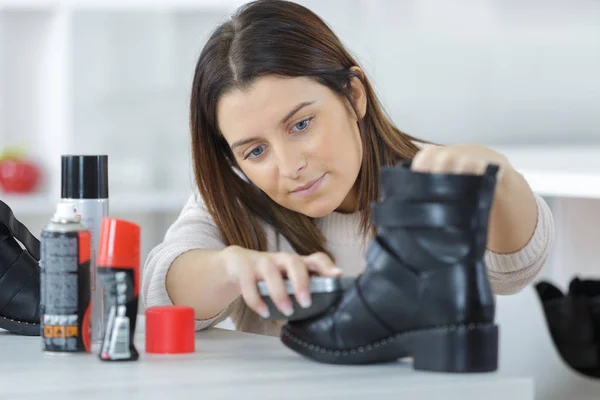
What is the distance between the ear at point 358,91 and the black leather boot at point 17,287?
1.86ft

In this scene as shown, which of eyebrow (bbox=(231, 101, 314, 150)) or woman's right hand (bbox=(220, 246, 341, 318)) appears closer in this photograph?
woman's right hand (bbox=(220, 246, 341, 318))

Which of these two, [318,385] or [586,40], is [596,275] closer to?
[586,40]

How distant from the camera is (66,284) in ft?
3.38

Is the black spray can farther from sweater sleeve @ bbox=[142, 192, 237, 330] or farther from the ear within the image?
the ear

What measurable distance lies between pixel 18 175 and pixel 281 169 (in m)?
2.34

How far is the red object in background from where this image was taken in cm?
352

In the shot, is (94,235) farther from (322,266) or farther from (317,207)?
(317,207)

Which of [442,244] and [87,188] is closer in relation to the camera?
[442,244]

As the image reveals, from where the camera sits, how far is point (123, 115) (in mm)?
3729

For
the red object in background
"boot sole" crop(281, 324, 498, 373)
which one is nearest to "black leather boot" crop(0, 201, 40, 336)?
"boot sole" crop(281, 324, 498, 373)

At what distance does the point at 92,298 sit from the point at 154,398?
27cm

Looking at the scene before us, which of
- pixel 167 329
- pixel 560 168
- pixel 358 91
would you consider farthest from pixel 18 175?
pixel 167 329

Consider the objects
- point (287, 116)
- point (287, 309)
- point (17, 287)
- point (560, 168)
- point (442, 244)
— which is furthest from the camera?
point (560, 168)

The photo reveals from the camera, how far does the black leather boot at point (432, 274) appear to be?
90cm
